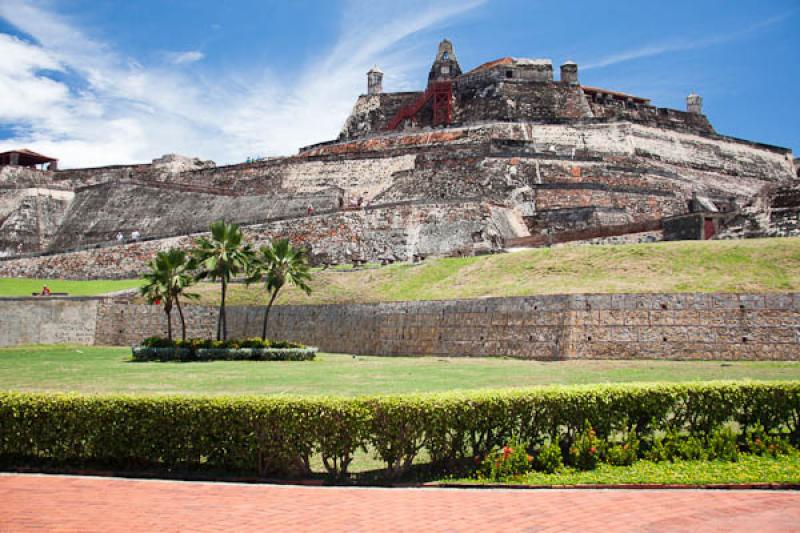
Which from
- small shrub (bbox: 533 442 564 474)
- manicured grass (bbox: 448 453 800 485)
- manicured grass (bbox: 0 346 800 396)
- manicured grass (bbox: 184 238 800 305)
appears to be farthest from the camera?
manicured grass (bbox: 184 238 800 305)

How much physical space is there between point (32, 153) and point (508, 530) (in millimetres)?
55997

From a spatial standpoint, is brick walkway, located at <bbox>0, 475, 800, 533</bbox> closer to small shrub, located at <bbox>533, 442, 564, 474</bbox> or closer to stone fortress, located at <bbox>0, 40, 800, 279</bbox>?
small shrub, located at <bbox>533, 442, 564, 474</bbox>

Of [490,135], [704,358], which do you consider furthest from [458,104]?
[704,358]

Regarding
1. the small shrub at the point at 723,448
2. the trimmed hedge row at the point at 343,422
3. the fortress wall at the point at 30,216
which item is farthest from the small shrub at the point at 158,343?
the fortress wall at the point at 30,216

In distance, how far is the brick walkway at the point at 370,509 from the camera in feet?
21.9

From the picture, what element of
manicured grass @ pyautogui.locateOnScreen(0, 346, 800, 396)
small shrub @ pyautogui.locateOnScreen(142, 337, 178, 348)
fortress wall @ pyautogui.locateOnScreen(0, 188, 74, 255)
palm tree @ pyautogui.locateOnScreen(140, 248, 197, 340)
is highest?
fortress wall @ pyautogui.locateOnScreen(0, 188, 74, 255)

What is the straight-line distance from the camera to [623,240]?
2866 centimetres

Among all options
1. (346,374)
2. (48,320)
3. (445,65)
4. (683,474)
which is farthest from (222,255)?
(445,65)

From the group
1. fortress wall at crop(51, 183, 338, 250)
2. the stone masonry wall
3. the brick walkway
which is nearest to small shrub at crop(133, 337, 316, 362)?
the stone masonry wall

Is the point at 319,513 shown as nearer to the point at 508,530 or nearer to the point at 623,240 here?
the point at 508,530

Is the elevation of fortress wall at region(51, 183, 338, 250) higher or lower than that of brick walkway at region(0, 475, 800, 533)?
higher

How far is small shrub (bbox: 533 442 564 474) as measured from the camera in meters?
8.98

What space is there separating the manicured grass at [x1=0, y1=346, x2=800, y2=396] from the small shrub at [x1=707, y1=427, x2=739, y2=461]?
4241 mm

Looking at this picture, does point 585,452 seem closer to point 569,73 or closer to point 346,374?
point 346,374
